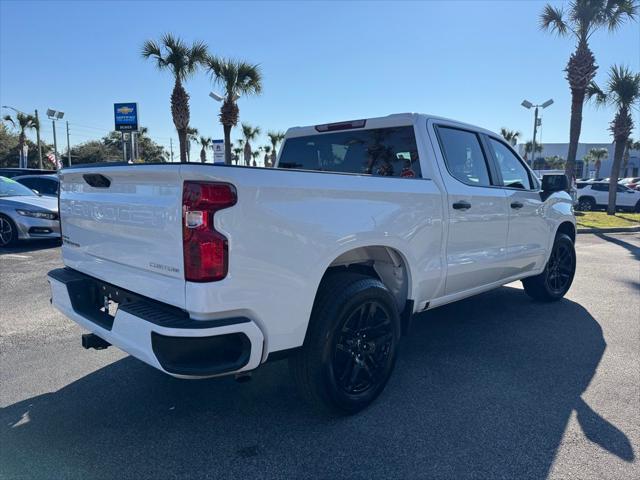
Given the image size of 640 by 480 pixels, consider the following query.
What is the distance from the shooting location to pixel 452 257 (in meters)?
3.75

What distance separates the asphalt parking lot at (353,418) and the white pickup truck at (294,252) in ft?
1.15

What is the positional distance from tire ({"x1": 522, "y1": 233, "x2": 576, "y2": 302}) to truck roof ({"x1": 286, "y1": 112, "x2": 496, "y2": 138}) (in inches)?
76.7

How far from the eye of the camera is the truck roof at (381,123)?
3811 mm

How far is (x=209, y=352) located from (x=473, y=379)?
2190 mm

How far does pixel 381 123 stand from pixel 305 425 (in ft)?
8.09

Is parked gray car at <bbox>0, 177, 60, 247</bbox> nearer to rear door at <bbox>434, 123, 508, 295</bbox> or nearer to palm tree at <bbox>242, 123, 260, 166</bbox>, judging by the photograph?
rear door at <bbox>434, 123, 508, 295</bbox>

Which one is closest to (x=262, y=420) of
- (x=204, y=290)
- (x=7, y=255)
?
(x=204, y=290)

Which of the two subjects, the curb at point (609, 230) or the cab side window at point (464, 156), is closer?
the cab side window at point (464, 156)

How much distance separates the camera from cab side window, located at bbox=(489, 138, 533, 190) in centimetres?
462

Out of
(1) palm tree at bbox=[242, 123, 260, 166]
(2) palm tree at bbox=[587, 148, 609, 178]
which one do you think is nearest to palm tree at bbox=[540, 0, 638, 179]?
(1) palm tree at bbox=[242, 123, 260, 166]

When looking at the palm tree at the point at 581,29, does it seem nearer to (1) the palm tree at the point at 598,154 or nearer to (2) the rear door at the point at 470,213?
(2) the rear door at the point at 470,213

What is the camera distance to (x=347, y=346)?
297 cm

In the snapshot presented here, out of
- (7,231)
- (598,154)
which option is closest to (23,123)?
(7,231)

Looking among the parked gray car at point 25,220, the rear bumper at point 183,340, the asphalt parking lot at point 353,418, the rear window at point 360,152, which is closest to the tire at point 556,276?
the asphalt parking lot at point 353,418
